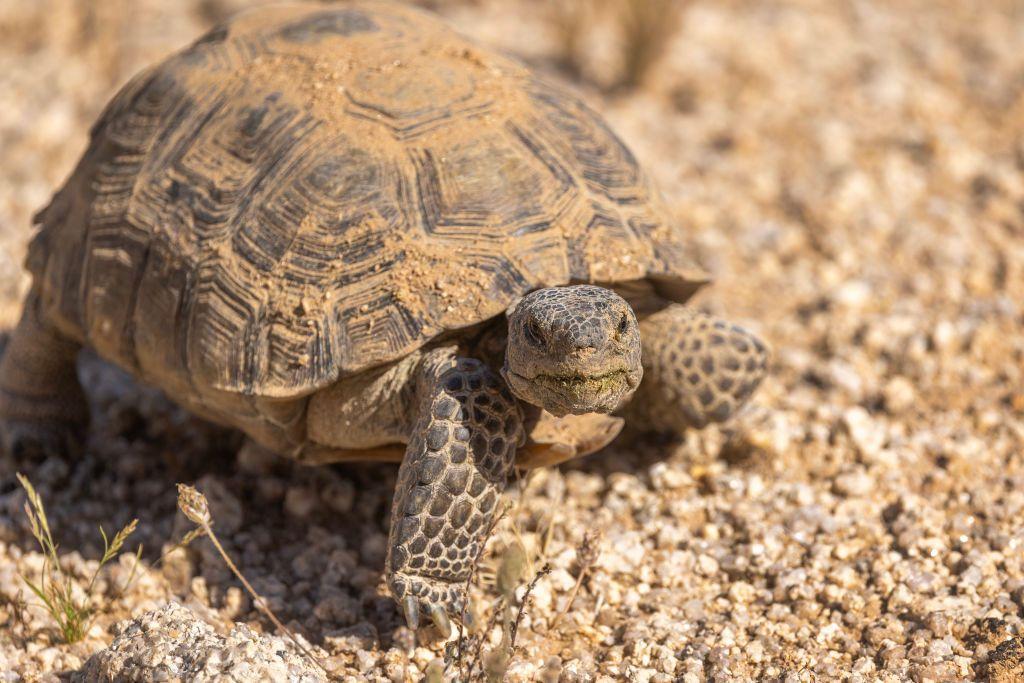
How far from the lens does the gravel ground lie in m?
3.52

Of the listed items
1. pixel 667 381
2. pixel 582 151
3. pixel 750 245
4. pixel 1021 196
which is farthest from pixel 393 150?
pixel 1021 196

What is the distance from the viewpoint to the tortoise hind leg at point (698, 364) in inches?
159

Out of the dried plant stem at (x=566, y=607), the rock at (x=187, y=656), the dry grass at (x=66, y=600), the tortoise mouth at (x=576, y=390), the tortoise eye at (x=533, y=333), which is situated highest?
the tortoise eye at (x=533, y=333)

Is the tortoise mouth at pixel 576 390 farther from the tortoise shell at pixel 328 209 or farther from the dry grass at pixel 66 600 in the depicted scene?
the dry grass at pixel 66 600

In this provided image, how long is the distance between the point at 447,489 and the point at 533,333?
577 millimetres

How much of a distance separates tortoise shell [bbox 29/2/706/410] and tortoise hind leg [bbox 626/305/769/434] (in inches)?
7.5

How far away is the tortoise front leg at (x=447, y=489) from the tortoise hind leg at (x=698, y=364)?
0.85 metres

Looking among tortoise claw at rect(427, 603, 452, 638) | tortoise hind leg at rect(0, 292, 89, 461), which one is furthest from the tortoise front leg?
tortoise hind leg at rect(0, 292, 89, 461)

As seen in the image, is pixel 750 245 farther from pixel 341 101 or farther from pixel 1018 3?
pixel 1018 3

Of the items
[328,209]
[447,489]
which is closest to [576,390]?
[447,489]

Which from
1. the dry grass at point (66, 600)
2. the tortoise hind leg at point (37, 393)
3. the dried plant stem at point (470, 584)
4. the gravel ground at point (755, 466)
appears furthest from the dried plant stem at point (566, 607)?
the tortoise hind leg at point (37, 393)

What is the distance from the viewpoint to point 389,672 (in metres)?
3.39

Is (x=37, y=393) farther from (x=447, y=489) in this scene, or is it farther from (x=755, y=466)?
(x=755, y=466)

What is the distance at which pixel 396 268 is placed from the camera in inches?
142
